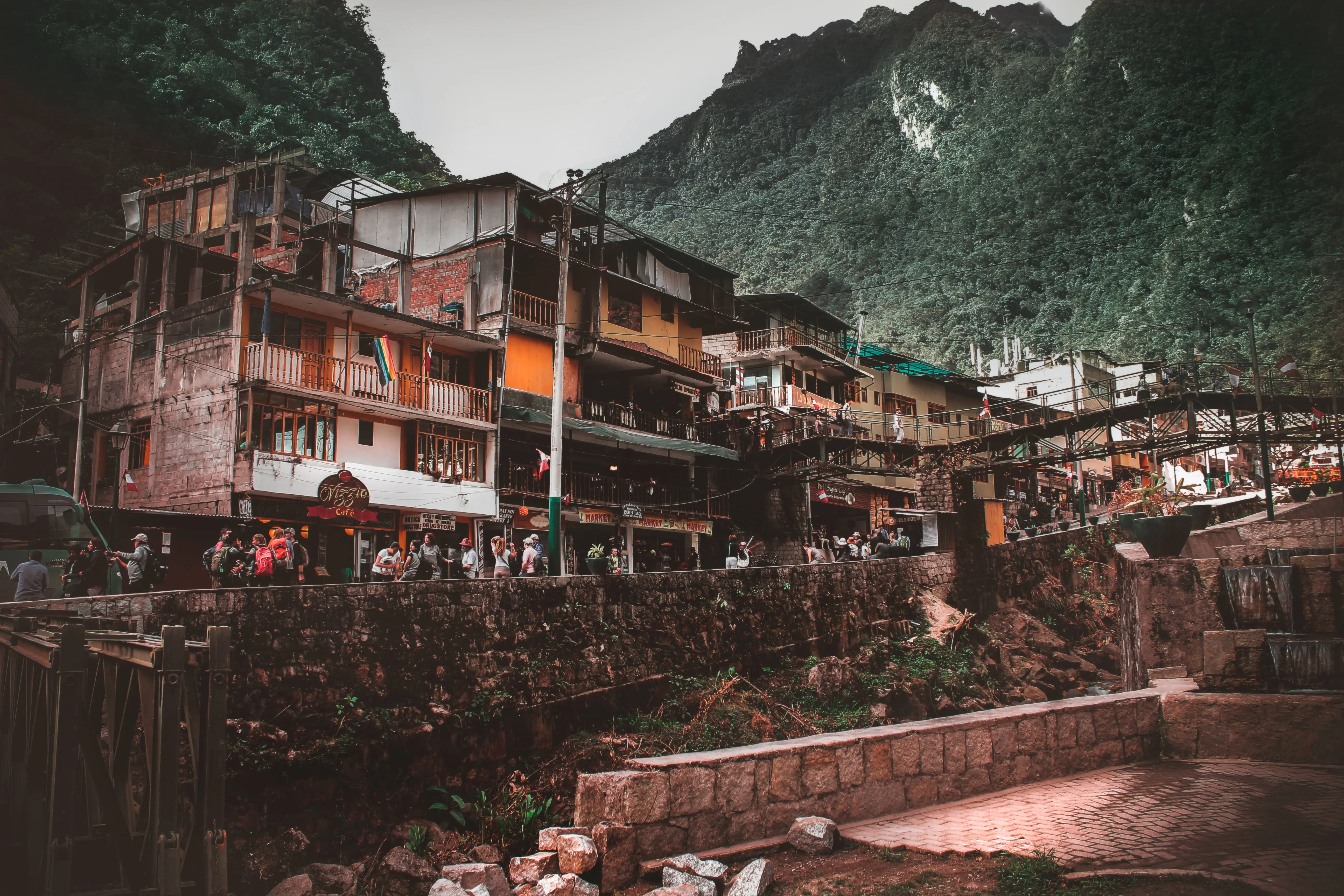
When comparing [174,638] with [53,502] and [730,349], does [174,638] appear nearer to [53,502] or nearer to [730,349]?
[53,502]

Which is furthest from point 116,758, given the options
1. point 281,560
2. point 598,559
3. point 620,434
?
point 620,434

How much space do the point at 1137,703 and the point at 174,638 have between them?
8.32 metres

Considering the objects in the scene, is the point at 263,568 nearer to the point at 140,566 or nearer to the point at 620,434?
the point at 140,566

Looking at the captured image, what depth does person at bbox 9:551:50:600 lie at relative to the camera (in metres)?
12.0

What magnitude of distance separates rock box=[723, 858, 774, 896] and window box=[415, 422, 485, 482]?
1805 centimetres

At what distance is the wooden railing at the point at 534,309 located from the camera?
2672cm

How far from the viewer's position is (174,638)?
181 inches

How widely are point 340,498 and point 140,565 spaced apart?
7.22 meters

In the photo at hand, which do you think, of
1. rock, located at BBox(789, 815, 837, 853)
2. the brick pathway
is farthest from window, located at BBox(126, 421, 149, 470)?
the brick pathway

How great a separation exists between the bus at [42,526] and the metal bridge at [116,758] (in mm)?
8898

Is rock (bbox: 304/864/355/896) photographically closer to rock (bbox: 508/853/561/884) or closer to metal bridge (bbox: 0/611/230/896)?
rock (bbox: 508/853/561/884)

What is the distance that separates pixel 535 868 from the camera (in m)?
8.02

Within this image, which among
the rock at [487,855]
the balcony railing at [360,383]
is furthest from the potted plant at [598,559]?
the rock at [487,855]

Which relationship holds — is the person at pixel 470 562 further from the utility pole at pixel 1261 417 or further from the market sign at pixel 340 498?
the utility pole at pixel 1261 417
